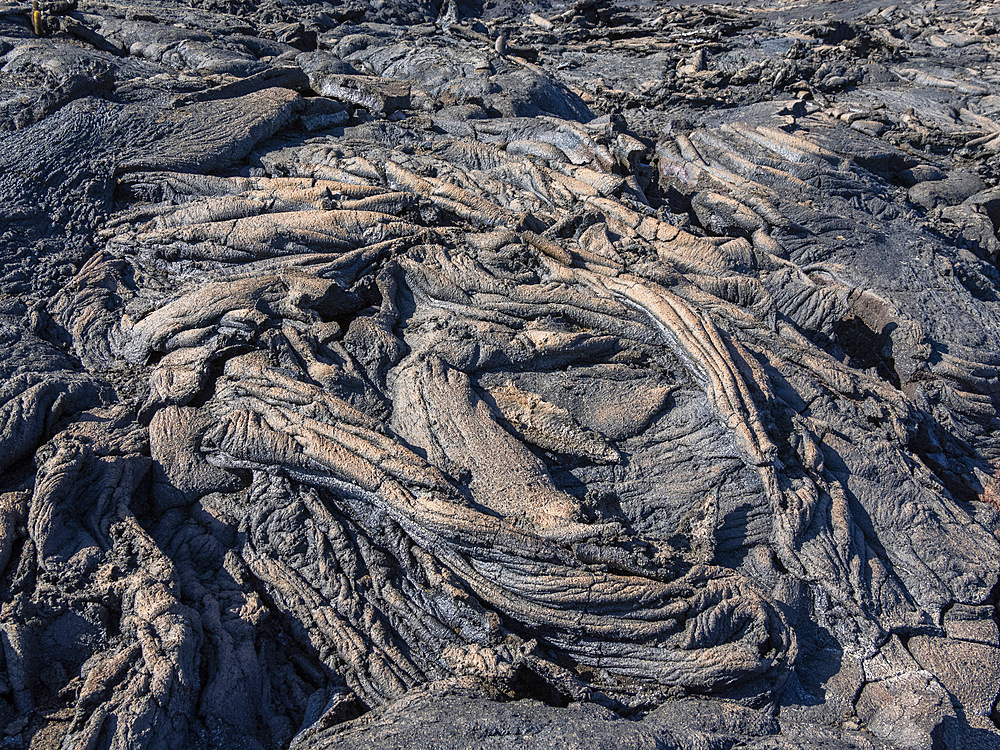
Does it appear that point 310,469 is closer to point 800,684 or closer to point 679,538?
point 679,538

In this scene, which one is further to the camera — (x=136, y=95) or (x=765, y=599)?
(x=136, y=95)

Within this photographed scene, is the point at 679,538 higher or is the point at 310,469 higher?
the point at 310,469

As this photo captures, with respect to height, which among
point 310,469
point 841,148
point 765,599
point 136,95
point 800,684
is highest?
point 136,95

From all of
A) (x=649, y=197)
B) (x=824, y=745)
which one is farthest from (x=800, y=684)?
(x=649, y=197)

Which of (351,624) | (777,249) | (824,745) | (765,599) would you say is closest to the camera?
(824,745)

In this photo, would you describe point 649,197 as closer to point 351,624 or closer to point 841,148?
point 841,148

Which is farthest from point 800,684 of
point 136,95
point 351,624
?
point 136,95

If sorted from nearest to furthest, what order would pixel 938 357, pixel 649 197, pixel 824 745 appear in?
pixel 824 745 < pixel 938 357 < pixel 649 197
